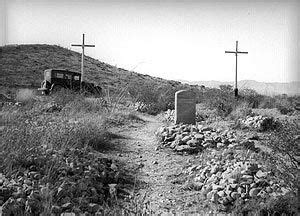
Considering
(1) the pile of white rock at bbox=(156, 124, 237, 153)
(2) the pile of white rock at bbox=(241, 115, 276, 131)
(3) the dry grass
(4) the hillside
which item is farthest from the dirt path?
(4) the hillside

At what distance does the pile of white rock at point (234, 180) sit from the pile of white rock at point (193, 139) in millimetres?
1083

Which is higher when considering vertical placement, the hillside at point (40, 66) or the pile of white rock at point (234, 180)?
the hillside at point (40, 66)

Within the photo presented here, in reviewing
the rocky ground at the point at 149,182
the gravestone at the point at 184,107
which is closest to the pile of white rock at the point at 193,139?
the rocky ground at the point at 149,182

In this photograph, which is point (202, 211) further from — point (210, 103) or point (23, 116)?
point (210, 103)

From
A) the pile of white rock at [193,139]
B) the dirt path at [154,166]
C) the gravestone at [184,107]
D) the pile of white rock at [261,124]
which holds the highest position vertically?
the gravestone at [184,107]

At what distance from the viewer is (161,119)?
11.0m

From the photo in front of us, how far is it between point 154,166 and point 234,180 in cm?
176

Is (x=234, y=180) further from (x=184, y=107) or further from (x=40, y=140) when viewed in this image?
(x=184, y=107)

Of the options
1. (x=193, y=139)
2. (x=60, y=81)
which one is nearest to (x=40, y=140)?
(x=193, y=139)

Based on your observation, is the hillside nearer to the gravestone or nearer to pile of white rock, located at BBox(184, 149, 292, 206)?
the gravestone

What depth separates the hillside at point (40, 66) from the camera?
26.9 m

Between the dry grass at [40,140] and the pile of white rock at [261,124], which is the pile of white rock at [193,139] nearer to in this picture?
the dry grass at [40,140]

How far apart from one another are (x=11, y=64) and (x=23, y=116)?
92.9ft

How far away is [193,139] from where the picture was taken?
21.2ft
